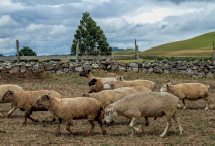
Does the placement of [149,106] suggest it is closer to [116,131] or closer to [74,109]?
[116,131]

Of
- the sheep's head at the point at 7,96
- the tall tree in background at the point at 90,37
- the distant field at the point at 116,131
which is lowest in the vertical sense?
the distant field at the point at 116,131

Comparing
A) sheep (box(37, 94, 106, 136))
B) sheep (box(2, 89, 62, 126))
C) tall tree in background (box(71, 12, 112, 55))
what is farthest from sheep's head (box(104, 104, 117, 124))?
tall tree in background (box(71, 12, 112, 55))

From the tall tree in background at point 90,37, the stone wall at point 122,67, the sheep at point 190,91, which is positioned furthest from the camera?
the tall tree in background at point 90,37

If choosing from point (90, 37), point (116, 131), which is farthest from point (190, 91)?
point (90, 37)

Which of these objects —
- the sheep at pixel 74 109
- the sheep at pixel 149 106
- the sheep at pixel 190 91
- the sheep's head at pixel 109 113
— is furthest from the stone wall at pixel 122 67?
the sheep at pixel 149 106

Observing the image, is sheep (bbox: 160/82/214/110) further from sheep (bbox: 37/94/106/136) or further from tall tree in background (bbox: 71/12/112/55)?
tall tree in background (bbox: 71/12/112/55)

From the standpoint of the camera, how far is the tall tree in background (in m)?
40.8

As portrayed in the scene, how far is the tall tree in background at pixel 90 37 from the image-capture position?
40797 millimetres

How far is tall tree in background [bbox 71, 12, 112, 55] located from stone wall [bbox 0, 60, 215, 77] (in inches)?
623

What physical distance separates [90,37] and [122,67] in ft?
60.3

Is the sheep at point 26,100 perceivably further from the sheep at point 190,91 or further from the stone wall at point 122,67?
the stone wall at point 122,67

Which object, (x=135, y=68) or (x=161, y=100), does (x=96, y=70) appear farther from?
(x=161, y=100)

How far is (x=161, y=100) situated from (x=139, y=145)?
1.72 meters

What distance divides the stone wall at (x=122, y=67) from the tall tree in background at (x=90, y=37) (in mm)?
15837
